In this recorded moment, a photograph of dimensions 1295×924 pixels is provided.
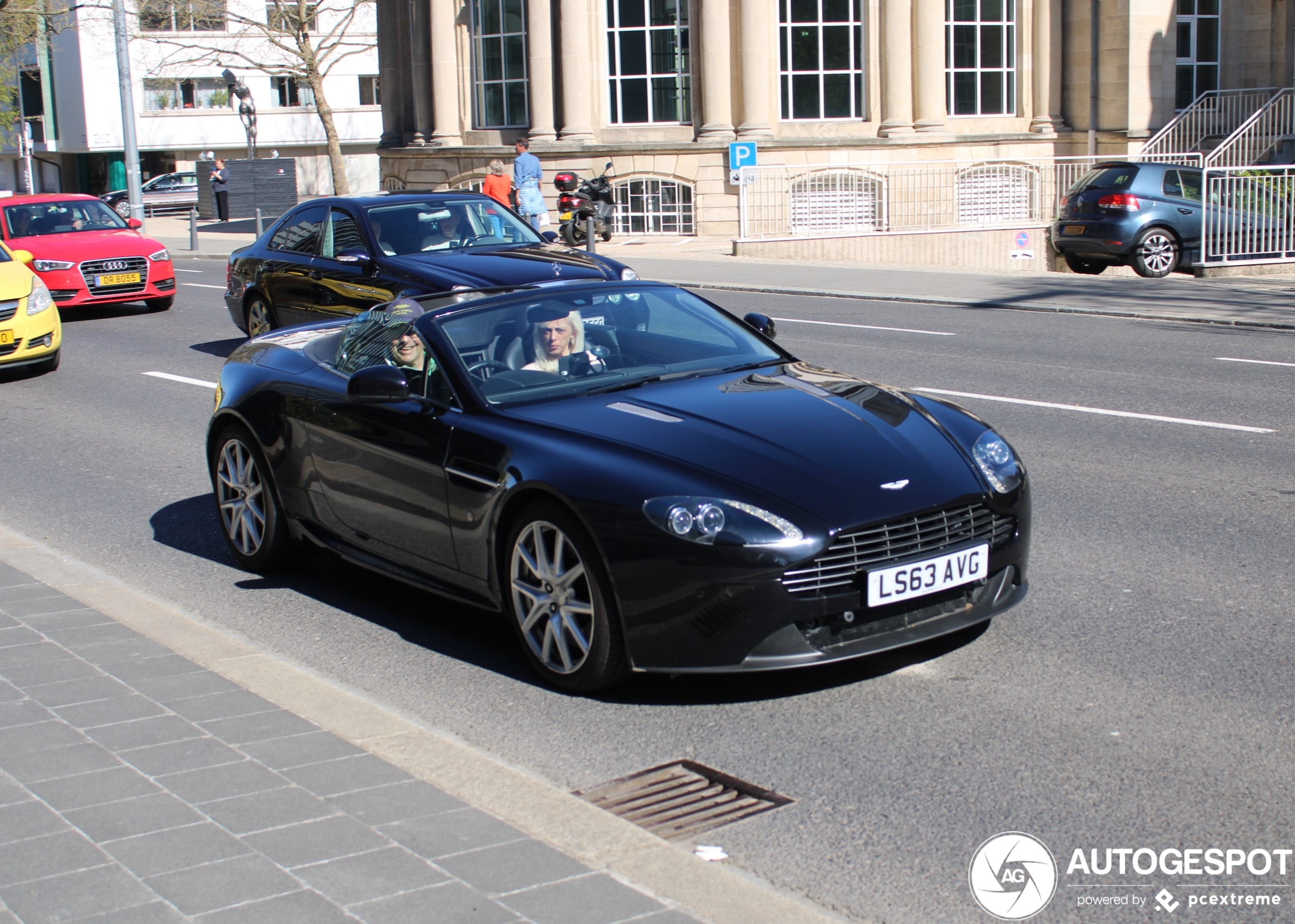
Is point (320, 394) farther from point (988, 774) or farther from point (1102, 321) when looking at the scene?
point (1102, 321)

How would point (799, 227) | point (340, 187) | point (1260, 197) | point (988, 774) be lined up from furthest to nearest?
1. point (340, 187)
2. point (799, 227)
3. point (1260, 197)
4. point (988, 774)

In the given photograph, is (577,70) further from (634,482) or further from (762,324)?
(634,482)

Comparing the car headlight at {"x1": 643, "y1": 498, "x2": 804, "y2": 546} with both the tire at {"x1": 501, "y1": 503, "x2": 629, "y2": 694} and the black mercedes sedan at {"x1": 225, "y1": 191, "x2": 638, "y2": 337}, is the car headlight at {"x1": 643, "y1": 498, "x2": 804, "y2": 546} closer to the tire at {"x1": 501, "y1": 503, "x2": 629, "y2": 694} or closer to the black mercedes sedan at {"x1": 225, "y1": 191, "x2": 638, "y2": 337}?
the tire at {"x1": 501, "y1": 503, "x2": 629, "y2": 694}

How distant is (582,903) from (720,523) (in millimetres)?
1590

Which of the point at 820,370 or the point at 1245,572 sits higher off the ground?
the point at 820,370

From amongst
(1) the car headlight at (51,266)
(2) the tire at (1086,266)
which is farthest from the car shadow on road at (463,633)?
(2) the tire at (1086,266)

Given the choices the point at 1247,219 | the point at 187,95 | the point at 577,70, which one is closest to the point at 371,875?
the point at 1247,219

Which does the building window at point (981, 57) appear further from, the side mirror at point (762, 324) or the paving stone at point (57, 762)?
the paving stone at point (57, 762)

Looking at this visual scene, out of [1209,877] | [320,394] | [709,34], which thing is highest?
[709,34]

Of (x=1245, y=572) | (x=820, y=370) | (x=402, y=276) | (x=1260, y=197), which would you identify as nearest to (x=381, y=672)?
(x=820, y=370)

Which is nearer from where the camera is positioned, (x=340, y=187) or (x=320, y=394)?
(x=320, y=394)

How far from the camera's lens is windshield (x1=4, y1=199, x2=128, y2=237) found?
19672 mm

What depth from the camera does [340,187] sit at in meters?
40.0

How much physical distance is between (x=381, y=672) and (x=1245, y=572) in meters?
3.60
